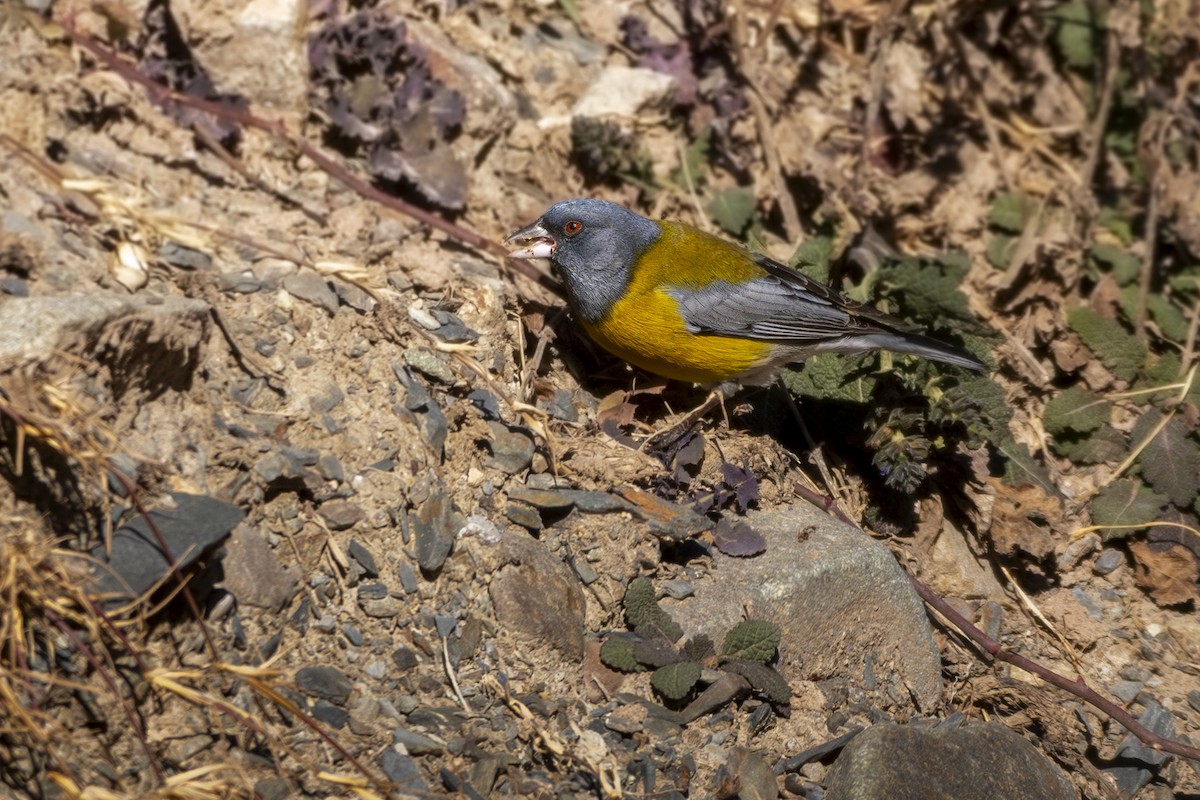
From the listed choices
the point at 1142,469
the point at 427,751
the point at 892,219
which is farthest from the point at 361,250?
the point at 1142,469

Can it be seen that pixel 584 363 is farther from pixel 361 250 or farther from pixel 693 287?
pixel 361 250

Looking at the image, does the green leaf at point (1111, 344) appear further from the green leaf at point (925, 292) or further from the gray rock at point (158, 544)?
the gray rock at point (158, 544)

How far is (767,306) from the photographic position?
5105 mm

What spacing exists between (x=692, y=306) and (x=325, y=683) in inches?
89.9

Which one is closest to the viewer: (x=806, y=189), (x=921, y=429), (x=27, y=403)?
(x=27, y=403)

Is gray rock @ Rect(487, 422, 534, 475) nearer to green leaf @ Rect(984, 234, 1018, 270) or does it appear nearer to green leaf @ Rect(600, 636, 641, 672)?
green leaf @ Rect(600, 636, 641, 672)

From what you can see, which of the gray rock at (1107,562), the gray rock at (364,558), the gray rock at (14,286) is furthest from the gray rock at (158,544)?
the gray rock at (1107,562)

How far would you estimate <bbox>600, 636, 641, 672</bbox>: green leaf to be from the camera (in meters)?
3.97

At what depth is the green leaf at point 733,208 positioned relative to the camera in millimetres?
6246

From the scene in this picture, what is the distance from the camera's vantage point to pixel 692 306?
499 centimetres

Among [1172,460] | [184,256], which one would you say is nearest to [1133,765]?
[1172,460]

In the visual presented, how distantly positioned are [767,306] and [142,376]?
8.60 feet

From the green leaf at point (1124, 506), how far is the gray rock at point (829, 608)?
1262mm

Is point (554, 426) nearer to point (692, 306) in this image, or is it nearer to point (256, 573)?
point (692, 306)
